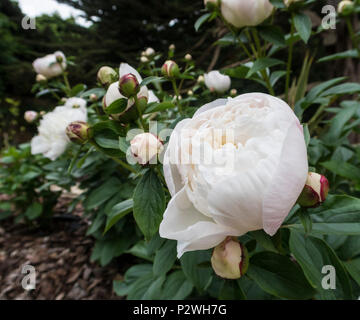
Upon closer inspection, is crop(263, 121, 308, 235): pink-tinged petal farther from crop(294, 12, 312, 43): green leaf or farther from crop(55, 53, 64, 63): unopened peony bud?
crop(55, 53, 64, 63): unopened peony bud

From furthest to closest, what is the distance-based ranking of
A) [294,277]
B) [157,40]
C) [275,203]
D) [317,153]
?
[157,40] < [317,153] < [294,277] < [275,203]

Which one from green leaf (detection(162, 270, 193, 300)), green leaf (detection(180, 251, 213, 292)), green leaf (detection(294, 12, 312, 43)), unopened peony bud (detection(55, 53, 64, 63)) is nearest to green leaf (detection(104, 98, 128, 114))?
green leaf (detection(180, 251, 213, 292))

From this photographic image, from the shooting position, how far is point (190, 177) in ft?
0.91

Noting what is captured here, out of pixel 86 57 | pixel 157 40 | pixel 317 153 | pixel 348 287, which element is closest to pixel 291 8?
pixel 317 153

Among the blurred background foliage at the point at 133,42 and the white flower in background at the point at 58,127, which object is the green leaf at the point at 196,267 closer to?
the white flower in background at the point at 58,127

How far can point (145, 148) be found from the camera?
12.3 inches

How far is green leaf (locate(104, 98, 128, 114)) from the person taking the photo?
36cm

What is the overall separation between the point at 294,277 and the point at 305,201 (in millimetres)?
130

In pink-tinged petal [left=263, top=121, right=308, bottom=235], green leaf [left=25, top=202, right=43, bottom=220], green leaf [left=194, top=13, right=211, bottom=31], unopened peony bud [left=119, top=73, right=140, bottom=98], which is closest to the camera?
pink-tinged petal [left=263, top=121, right=308, bottom=235]

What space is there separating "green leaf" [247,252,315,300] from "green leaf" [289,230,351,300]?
2cm

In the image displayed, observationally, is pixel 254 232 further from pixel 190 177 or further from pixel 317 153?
pixel 317 153

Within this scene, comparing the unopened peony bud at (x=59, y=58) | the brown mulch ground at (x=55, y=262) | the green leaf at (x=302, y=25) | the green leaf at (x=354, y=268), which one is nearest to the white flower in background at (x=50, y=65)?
the unopened peony bud at (x=59, y=58)

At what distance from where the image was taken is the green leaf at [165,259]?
18.2 inches

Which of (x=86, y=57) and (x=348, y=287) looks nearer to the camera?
(x=348, y=287)
